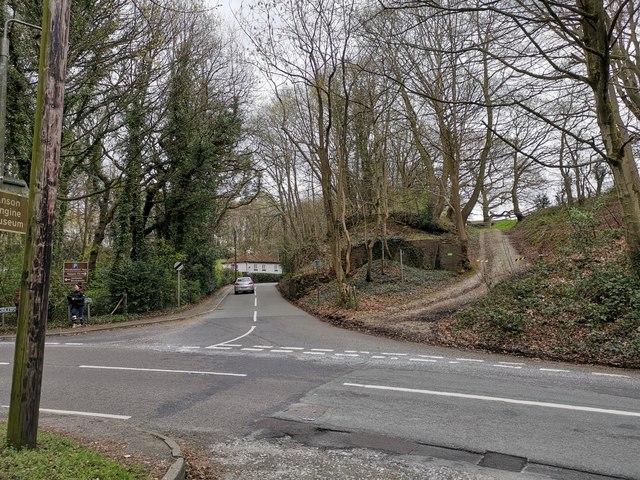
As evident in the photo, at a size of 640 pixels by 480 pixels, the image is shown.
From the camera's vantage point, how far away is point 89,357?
11.3 meters

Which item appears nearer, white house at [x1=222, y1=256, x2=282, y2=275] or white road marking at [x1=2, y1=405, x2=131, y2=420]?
white road marking at [x1=2, y1=405, x2=131, y2=420]

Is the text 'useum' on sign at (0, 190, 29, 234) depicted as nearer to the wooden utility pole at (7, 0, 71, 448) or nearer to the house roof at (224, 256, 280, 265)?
the wooden utility pole at (7, 0, 71, 448)

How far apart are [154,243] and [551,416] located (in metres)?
25.0

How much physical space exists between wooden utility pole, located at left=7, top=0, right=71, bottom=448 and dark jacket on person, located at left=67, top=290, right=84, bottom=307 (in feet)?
56.0

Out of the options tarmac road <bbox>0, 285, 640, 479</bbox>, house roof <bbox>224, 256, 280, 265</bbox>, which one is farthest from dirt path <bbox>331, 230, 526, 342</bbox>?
house roof <bbox>224, 256, 280, 265</bbox>

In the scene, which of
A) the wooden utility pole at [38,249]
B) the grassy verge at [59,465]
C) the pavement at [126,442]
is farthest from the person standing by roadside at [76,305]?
the wooden utility pole at [38,249]

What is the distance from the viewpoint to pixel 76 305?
19.4m

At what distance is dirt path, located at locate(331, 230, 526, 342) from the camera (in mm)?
14234

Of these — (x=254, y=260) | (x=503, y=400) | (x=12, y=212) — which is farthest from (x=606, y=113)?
(x=254, y=260)

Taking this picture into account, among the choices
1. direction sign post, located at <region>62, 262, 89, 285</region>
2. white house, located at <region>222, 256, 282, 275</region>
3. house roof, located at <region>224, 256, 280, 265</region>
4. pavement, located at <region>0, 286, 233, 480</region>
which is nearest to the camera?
pavement, located at <region>0, 286, 233, 480</region>

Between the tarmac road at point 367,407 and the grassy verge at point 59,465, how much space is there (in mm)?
1113

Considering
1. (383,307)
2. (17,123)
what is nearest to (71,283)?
(17,123)

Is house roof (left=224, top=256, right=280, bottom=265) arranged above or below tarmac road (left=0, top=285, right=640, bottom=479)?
above

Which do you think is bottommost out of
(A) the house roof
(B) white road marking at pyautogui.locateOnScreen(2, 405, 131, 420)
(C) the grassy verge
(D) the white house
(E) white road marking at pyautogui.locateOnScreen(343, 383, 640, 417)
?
(E) white road marking at pyautogui.locateOnScreen(343, 383, 640, 417)
